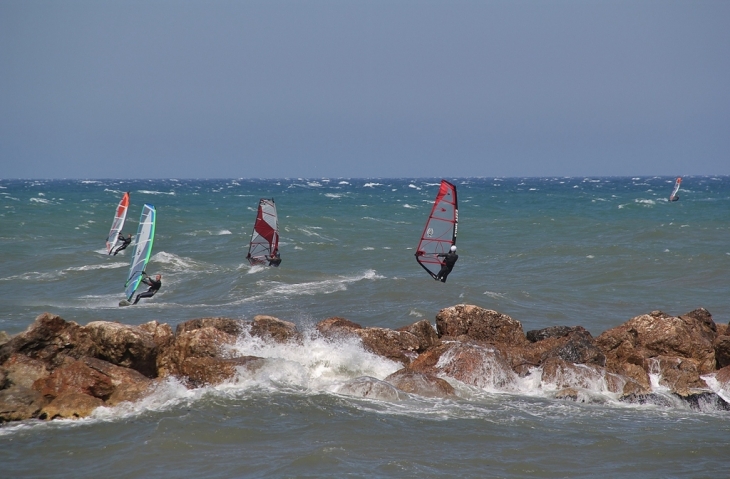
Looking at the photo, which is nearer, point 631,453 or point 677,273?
→ point 631,453

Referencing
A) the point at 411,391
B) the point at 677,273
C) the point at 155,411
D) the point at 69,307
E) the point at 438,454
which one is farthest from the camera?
the point at 677,273

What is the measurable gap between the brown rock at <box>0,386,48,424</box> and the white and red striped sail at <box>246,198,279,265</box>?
999 centimetres

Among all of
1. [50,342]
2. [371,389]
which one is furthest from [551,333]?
[50,342]

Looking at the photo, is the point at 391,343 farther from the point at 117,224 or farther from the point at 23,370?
the point at 117,224

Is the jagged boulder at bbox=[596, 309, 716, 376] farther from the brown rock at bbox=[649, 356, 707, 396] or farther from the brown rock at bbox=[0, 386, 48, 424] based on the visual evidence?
the brown rock at bbox=[0, 386, 48, 424]

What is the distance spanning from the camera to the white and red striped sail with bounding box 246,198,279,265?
62.2ft

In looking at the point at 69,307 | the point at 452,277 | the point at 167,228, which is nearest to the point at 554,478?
the point at 69,307

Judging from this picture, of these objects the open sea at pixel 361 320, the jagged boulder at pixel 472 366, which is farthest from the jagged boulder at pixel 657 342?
the jagged boulder at pixel 472 366

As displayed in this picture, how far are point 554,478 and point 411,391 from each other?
9.08 ft

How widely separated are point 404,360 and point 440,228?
3469 millimetres

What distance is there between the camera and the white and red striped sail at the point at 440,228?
13359mm

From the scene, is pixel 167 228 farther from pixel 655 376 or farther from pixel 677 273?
pixel 655 376

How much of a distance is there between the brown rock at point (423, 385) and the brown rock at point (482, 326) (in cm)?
209

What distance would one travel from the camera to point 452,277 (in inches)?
843
